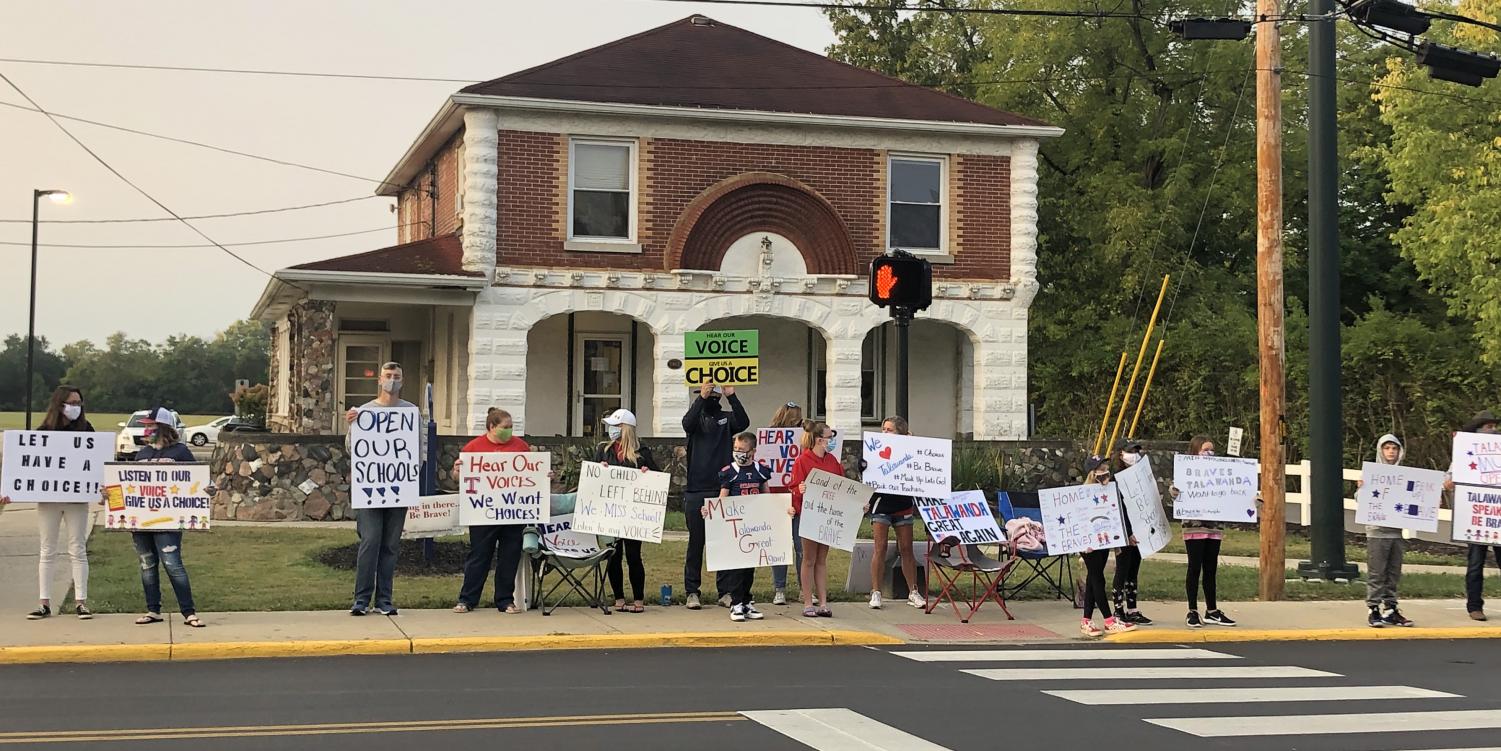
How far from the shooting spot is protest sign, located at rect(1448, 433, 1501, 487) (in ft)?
49.3

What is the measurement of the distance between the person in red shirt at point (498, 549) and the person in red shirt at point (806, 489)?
2.53 meters

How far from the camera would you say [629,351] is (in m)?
27.1

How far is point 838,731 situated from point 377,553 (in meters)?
5.90

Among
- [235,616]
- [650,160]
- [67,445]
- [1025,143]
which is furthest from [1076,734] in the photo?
[1025,143]

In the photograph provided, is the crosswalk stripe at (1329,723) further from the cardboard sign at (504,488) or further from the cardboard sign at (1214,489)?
the cardboard sign at (504,488)

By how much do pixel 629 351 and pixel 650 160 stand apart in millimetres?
3745

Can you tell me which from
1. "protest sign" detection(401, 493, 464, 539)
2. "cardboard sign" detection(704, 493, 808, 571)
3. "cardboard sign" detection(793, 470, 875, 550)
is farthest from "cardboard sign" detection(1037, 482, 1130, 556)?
"protest sign" detection(401, 493, 464, 539)

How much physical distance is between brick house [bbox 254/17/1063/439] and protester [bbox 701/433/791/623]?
10863 mm

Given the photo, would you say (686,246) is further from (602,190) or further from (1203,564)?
(1203,564)

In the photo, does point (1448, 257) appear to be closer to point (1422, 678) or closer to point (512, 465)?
point (1422, 678)

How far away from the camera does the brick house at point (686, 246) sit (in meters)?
24.4

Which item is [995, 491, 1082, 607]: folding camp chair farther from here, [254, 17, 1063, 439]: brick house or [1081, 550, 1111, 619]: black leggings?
[254, 17, 1063, 439]: brick house

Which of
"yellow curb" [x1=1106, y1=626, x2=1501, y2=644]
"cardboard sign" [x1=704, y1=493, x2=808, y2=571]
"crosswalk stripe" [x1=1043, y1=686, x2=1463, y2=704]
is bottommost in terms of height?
"yellow curb" [x1=1106, y1=626, x2=1501, y2=644]

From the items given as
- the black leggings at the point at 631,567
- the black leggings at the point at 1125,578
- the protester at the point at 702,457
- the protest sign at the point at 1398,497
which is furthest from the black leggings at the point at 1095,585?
the black leggings at the point at 631,567
